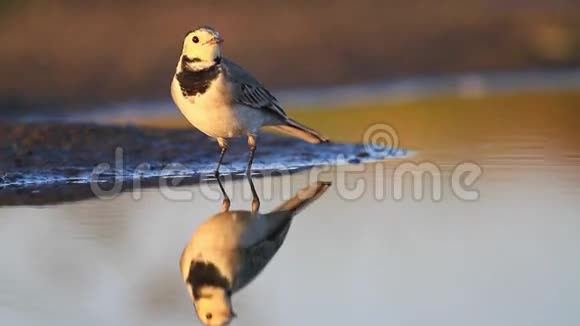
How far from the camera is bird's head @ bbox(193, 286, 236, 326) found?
5516mm

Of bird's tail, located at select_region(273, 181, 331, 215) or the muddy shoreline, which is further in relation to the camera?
the muddy shoreline

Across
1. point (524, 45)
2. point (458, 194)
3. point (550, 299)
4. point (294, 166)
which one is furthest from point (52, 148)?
point (524, 45)

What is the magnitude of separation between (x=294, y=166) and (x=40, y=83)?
584 centimetres

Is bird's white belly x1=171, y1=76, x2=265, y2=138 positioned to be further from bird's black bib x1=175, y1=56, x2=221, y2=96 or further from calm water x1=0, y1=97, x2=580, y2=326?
calm water x1=0, y1=97, x2=580, y2=326

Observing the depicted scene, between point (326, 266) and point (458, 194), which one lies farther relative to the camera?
point (458, 194)

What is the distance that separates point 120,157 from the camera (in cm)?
1063

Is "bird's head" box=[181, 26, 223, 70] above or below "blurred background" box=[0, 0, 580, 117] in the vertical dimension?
below

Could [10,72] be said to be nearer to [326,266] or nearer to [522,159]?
[522,159]

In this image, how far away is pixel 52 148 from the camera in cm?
1073

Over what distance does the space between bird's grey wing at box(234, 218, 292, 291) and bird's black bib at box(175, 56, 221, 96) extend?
1964 millimetres

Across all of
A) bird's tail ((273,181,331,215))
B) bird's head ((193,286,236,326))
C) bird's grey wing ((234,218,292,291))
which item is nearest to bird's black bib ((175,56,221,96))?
bird's tail ((273,181,331,215))

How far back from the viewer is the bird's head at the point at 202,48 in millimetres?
9289

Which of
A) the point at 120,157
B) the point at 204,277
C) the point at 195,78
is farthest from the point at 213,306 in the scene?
the point at 120,157

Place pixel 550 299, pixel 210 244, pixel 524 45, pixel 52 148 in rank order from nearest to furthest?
pixel 550 299
pixel 210 244
pixel 52 148
pixel 524 45
